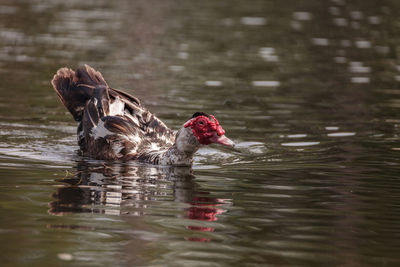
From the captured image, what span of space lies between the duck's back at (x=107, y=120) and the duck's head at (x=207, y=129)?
1.09 meters

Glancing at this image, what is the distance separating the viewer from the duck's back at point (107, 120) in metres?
10.7

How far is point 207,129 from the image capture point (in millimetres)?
9844

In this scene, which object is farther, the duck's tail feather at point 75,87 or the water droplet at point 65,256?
the duck's tail feather at point 75,87

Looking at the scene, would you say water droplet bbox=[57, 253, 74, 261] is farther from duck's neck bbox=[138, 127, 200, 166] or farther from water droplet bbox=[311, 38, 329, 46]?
water droplet bbox=[311, 38, 329, 46]

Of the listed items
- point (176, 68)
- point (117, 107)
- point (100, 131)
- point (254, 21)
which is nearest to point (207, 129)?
point (100, 131)

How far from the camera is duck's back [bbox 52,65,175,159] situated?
10.7 meters

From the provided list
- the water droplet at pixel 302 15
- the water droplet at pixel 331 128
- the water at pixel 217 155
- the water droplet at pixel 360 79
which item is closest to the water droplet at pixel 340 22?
the water droplet at pixel 302 15

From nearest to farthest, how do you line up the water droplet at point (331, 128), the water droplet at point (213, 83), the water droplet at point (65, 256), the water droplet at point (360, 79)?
1. the water droplet at point (65, 256)
2. the water droplet at point (331, 128)
3. the water droplet at point (213, 83)
4. the water droplet at point (360, 79)

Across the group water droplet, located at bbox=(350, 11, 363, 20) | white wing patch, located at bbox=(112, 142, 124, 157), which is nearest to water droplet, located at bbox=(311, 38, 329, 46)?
water droplet, located at bbox=(350, 11, 363, 20)

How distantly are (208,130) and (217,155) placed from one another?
1.65 metres

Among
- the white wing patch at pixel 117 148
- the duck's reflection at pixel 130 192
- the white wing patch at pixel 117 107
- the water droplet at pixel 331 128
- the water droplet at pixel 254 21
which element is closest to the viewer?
the duck's reflection at pixel 130 192

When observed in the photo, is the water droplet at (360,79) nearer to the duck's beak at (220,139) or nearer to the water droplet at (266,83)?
the water droplet at (266,83)

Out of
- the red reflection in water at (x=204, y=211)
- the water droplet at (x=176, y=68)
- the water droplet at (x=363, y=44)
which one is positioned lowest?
the red reflection in water at (x=204, y=211)

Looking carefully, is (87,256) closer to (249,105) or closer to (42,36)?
(249,105)
